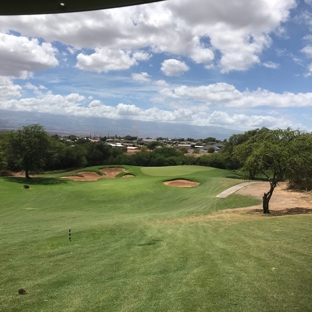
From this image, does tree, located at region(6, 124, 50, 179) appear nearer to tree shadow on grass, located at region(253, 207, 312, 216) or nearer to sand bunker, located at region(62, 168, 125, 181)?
sand bunker, located at region(62, 168, 125, 181)

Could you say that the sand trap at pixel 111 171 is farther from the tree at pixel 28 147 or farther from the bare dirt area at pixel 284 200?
the bare dirt area at pixel 284 200

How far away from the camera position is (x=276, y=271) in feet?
22.9

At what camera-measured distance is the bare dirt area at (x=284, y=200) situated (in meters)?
19.2

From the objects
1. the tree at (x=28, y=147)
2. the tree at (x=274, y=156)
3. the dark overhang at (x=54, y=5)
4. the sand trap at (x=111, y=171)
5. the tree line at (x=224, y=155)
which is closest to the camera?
the dark overhang at (x=54, y=5)

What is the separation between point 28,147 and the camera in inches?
1638

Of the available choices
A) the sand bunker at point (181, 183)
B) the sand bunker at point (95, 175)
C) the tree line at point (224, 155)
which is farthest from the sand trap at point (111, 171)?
the sand bunker at point (181, 183)

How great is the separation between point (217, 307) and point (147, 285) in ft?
5.50

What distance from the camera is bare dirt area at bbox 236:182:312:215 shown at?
19.2 m

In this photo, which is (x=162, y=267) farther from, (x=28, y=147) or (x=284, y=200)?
(x=28, y=147)

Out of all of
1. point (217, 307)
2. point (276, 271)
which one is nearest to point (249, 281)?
point (276, 271)

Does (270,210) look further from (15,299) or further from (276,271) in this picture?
(15,299)

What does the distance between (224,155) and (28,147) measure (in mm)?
31795

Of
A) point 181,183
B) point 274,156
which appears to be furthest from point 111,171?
point 274,156

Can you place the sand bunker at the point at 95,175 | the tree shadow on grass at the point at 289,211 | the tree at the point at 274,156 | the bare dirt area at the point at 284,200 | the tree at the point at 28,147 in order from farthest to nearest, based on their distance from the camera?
the sand bunker at the point at 95,175 < the tree at the point at 28,147 < the bare dirt area at the point at 284,200 < the tree shadow on grass at the point at 289,211 < the tree at the point at 274,156
